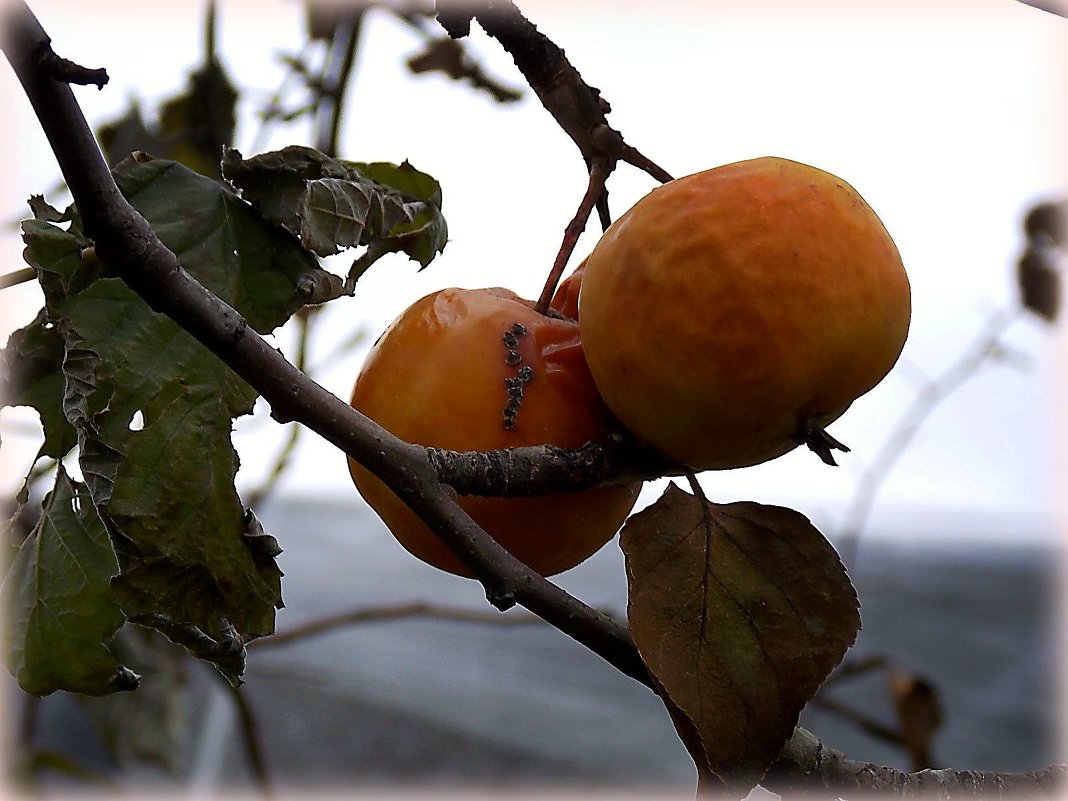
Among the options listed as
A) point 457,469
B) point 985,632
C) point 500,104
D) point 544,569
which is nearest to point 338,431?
point 457,469

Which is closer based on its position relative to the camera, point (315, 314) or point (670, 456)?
point (670, 456)

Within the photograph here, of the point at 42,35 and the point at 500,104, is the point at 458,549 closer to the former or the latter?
the point at 42,35

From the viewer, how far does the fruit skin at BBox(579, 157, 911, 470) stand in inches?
12.1

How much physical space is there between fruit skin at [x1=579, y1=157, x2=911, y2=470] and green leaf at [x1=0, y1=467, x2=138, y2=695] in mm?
210

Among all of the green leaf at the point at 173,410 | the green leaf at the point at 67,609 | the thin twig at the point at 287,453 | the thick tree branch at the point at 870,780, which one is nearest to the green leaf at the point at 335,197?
the green leaf at the point at 173,410

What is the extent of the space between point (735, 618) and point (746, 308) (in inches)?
4.3

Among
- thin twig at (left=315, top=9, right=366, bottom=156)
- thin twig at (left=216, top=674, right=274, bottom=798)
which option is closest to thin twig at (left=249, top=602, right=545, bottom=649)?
thin twig at (left=216, top=674, right=274, bottom=798)

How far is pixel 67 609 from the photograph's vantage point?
377 millimetres

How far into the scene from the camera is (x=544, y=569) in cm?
38

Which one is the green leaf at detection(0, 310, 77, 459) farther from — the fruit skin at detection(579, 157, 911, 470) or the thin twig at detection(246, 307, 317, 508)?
the thin twig at detection(246, 307, 317, 508)

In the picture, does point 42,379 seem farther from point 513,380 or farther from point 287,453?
point 287,453

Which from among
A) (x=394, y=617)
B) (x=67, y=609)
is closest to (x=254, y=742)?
(x=394, y=617)

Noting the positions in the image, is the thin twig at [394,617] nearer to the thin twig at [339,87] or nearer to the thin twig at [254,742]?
the thin twig at [254,742]

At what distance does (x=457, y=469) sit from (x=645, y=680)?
10 cm
